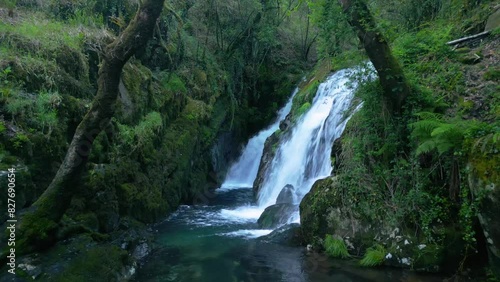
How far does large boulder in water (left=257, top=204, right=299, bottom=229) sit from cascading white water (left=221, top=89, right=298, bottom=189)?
5.94 m

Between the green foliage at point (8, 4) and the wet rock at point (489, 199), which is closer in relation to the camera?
the wet rock at point (489, 199)

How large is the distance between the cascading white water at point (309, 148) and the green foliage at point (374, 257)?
4.39 meters

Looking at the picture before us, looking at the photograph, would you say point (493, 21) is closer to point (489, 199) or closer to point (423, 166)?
point (423, 166)

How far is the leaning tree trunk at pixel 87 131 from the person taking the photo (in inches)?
239

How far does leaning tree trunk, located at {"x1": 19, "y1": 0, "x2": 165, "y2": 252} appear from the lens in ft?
19.9

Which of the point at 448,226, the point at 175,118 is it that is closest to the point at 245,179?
the point at 175,118

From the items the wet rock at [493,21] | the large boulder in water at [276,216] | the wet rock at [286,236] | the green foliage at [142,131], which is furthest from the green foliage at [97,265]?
the wet rock at [493,21]

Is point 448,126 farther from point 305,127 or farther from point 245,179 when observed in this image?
point 245,179

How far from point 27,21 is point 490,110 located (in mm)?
10092

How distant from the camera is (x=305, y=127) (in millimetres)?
14148

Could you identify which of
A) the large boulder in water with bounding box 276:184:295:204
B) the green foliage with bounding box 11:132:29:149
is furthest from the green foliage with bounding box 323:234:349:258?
the green foliage with bounding box 11:132:29:149

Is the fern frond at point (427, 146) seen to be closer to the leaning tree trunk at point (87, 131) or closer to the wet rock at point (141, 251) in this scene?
the leaning tree trunk at point (87, 131)

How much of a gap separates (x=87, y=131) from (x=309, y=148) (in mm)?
8094

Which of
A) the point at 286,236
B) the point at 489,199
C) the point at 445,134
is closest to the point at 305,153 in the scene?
the point at 286,236
